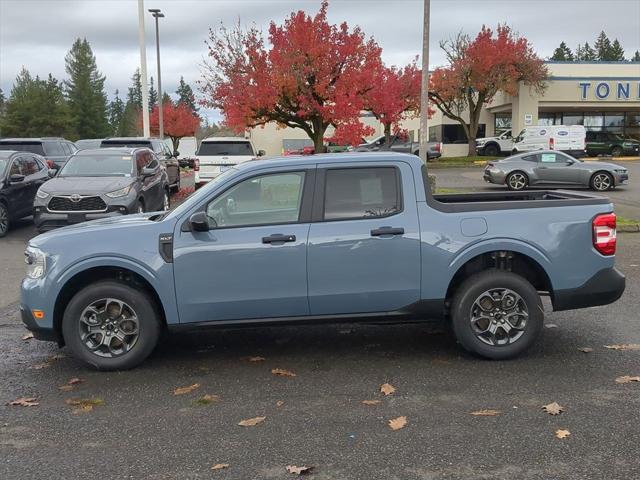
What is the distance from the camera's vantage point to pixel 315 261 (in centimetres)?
516

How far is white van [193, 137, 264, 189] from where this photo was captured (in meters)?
17.0

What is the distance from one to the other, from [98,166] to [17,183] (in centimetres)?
210

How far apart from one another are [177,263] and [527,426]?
284 cm

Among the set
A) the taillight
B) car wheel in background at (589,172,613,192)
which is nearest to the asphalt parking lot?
the taillight

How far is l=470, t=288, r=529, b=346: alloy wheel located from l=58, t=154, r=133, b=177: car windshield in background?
912cm

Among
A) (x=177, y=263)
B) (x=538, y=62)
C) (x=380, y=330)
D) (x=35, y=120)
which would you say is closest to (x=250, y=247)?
(x=177, y=263)

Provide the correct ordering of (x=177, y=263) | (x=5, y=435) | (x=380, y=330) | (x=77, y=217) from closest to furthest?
(x=5, y=435), (x=177, y=263), (x=380, y=330), (x=77, y=217)

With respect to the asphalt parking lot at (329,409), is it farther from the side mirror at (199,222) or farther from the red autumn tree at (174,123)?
the red autumn tree at (174,123)

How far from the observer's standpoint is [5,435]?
414cm

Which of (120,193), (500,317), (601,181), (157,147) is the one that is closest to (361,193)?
(500,317)

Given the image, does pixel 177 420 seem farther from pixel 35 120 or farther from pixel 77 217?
pixel 35 120

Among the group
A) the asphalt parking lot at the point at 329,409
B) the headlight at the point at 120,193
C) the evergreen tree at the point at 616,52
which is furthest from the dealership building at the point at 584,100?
the evergreen tree at the point at 616,52

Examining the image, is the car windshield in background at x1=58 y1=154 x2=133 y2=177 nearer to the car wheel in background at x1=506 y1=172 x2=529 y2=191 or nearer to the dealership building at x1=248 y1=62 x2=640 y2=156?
the car wheel in background at x1=506 y1=172 x2=529 y2=191

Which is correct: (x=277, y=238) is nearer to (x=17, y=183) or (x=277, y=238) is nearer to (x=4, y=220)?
(x=4, y=220)
